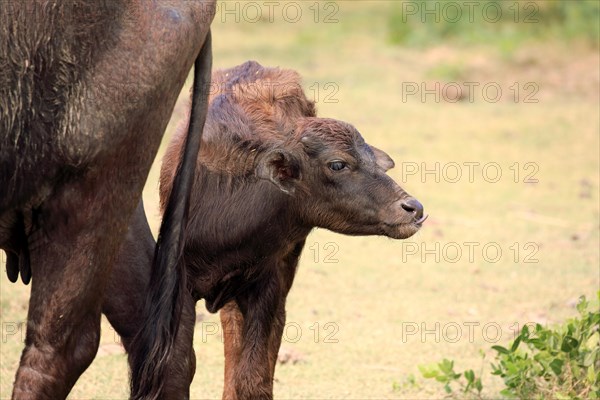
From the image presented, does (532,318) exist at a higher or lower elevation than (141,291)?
lower

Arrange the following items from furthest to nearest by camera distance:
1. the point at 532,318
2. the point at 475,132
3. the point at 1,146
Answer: the point at 475,132, the point at 532,318, the point at 1,146

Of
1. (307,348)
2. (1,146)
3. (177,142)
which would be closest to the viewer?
(1,146)

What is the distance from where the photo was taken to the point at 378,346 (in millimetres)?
7695

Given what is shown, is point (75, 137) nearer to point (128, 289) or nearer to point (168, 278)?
point (168, 278)

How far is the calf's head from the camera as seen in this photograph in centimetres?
578

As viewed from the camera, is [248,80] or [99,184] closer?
[99,184]

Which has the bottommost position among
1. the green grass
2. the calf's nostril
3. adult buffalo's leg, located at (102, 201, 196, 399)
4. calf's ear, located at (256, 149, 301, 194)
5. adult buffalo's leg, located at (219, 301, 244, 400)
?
adult buffalo's leg, located at (219, 301, 244, 400)

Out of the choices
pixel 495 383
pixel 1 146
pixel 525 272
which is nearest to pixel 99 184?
pixel 1 146

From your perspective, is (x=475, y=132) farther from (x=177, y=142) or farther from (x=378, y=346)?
(x=177, y=142)

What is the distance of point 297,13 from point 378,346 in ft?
49.3

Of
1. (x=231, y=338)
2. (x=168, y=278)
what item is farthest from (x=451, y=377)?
(x=168, y=278)

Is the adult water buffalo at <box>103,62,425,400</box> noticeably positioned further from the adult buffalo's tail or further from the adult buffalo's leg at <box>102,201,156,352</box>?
the adult buffalo's tail

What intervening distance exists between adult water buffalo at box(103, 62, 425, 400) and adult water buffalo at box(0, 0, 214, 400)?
4.34 feet

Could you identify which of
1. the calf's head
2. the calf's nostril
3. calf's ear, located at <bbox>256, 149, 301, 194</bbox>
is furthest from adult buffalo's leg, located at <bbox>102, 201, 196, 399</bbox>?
the calf's nostril
